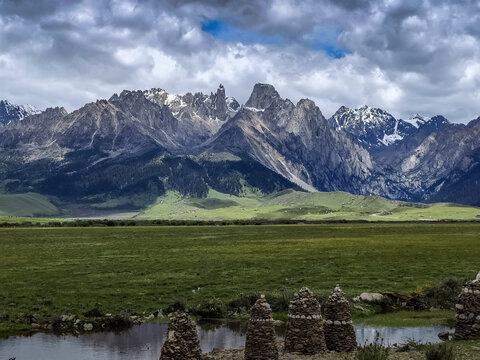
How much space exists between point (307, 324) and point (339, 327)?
1.81m

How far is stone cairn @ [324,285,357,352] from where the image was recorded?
82.8 feet

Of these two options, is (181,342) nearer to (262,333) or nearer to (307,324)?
(262,333)

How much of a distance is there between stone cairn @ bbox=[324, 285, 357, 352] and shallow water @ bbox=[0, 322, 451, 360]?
27.2ft

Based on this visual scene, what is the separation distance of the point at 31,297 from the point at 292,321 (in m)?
31.6

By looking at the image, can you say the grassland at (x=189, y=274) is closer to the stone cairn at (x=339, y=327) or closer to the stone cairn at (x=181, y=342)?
the stone cairn at (x=339, y=327)

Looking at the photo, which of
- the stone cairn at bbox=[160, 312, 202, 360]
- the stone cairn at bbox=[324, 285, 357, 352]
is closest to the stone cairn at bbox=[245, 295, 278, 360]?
the stone cairn at bbox=[160, 312, 202, 360]

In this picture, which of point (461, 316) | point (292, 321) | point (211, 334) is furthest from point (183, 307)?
point (461, 316)

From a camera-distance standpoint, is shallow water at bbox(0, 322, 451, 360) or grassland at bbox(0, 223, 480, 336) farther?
grassland at bbox(0, 223, 480, 336)

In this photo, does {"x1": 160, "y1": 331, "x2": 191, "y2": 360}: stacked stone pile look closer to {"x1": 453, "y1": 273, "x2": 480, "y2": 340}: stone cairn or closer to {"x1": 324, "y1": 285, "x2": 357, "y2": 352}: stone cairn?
{"x1": 324, "y1": 285, "x2": 357, "y2": 352}: stone cairn

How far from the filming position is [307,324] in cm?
2461

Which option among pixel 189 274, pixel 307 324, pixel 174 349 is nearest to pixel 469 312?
pixel 307 324

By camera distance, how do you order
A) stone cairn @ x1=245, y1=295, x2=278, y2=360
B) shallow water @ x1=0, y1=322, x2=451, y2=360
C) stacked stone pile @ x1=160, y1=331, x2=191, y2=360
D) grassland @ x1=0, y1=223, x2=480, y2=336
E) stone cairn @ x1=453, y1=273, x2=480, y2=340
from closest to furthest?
stacked stone pile @ x1=160, y1=331, x2=191, y2=360 → stone cairn @ x1=245, y1=295, x2=278, y2=360 → stone cairn @ x1=453, y1=273, x2=480, y2=340 → shallow water @ x1=0, y1=322, x2=451, y2=360 → grassland @ x1=0, y1=223, x2=480, y2=336

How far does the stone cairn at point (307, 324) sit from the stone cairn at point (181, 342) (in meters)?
4.87

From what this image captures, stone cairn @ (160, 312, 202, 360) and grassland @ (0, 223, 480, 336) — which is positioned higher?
stone cairn @ (160, 312, 202, 360)
